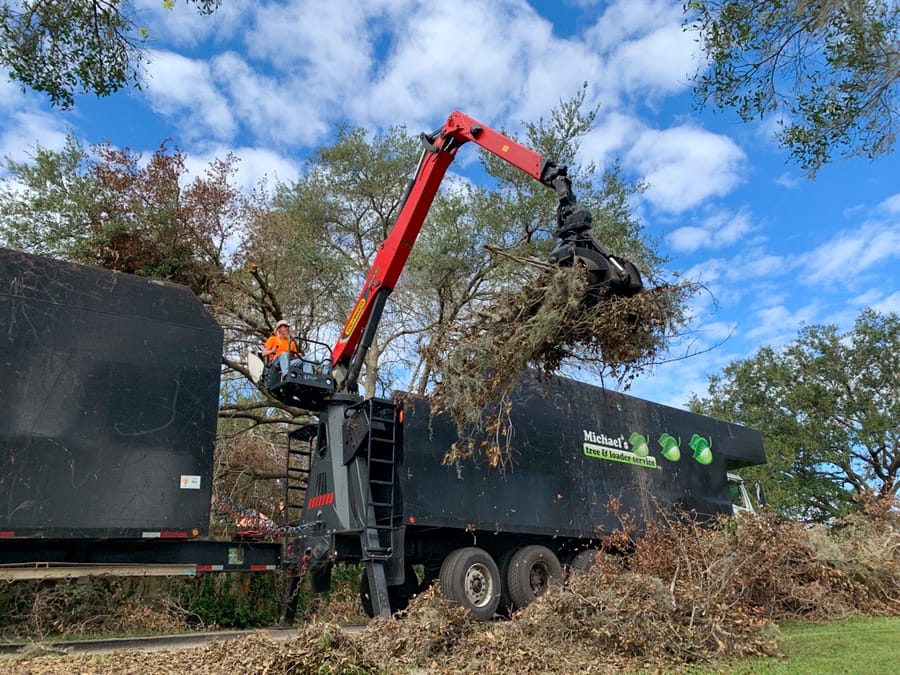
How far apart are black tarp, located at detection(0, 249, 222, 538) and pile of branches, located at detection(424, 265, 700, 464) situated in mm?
3008

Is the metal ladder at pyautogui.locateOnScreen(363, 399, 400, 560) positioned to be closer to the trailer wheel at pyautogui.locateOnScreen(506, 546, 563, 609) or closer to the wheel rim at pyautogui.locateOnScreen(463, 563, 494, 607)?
the wheel rim at pyautogui.locateOnScreen(463, 563, 494, 607)

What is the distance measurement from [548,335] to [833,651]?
369 cm

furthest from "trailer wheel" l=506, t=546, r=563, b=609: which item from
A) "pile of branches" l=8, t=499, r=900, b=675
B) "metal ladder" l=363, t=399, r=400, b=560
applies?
"pile of branches" l=8, t=499, r=900, b=675

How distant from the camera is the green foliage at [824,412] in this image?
2758 cm

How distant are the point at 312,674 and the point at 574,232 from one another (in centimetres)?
474

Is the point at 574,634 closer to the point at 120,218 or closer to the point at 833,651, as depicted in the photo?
the point at 833,651

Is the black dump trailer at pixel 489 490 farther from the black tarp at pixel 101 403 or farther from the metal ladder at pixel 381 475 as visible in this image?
the black tarp at pixel 101 403

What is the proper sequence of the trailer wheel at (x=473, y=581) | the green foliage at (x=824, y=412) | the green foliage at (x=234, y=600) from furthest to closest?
the green foliage at (x=824, y=412), the green foliage at (x=234, y=600), the trailer wheel at (x=473, y=581)

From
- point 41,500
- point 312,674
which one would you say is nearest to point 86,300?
point 41,500

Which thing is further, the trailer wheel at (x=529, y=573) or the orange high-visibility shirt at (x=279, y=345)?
the trailer wheel at (x=529, y=573)

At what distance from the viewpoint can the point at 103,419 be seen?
7609 mm

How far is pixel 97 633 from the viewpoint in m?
8.96

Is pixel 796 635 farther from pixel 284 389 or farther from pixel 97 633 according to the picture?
pixel 97 633

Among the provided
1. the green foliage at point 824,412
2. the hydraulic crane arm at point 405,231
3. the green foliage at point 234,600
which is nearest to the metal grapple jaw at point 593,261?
the hydraulic crane arm at point 405,231
